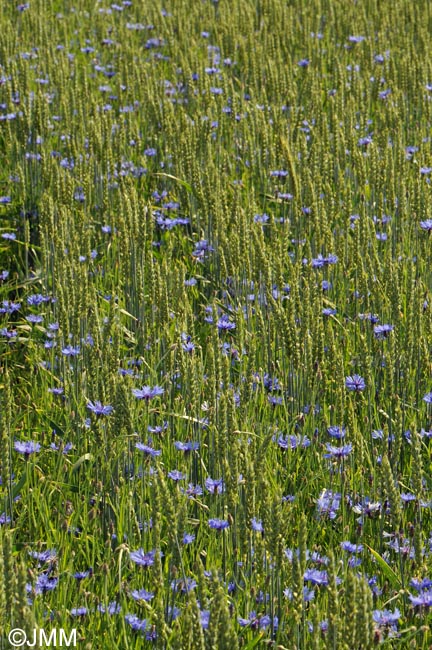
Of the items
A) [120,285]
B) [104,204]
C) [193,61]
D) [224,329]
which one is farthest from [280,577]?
[193,61]

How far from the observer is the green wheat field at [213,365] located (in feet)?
7.87

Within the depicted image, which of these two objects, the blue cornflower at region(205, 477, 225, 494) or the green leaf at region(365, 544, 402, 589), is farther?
the blue cornflower at region(205, 477, 225, 494)

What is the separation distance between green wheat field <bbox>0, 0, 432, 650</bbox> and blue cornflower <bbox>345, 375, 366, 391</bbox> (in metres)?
0.01

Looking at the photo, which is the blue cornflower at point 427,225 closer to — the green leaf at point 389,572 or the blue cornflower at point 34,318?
the blue cornflower at point 34,318

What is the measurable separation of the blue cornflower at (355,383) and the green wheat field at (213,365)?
0.01m

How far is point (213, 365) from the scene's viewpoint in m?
2.88

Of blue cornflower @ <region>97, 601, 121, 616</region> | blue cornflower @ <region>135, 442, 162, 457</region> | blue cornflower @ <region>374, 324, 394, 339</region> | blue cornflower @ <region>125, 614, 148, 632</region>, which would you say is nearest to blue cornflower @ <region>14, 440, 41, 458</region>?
blue cornflower @ <region>135, 442, 162, 457</region>

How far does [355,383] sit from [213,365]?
0.73 metres

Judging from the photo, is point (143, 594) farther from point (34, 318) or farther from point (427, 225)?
point (427, 225)

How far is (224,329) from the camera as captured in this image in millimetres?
3844

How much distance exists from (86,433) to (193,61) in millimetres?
3547

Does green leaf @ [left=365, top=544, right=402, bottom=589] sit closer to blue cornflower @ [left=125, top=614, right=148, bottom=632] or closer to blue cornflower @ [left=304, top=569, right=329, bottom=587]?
blue cornflower @ [left=304, top=569, right=329, bottom=587]

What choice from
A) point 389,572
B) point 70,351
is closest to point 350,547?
point 389,572

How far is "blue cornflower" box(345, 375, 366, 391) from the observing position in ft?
11.2
